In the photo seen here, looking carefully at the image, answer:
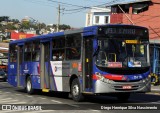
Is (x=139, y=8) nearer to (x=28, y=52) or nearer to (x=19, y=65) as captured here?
(x=19, y=65)

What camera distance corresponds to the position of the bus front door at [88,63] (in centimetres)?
1580

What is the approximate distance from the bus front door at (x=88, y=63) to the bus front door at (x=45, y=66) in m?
4.09

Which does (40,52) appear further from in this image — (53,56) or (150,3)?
(150,3)

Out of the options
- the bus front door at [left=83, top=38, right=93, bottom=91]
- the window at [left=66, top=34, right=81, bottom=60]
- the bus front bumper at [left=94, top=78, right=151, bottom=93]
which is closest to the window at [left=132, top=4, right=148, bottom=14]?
the window at [left=66, top=34, right=81, bottom=60]

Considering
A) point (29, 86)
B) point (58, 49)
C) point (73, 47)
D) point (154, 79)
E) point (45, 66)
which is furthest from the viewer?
point (154, 79)

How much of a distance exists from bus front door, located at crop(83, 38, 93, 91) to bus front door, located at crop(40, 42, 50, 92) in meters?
4.09

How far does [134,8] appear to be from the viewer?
53.7 m

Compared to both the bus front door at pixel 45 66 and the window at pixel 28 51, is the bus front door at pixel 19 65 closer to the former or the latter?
the window at pixel 28 51

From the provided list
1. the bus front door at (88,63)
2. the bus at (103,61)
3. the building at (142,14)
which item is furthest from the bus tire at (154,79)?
the bus front door at (88,63)

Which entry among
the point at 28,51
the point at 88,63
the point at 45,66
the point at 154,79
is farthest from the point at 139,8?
the point at 88,63

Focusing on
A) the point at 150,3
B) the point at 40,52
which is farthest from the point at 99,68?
the point at 150,3

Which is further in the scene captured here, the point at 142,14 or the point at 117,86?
the point at 142,14

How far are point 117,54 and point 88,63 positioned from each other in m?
1.24

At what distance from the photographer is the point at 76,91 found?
55.2 feet
